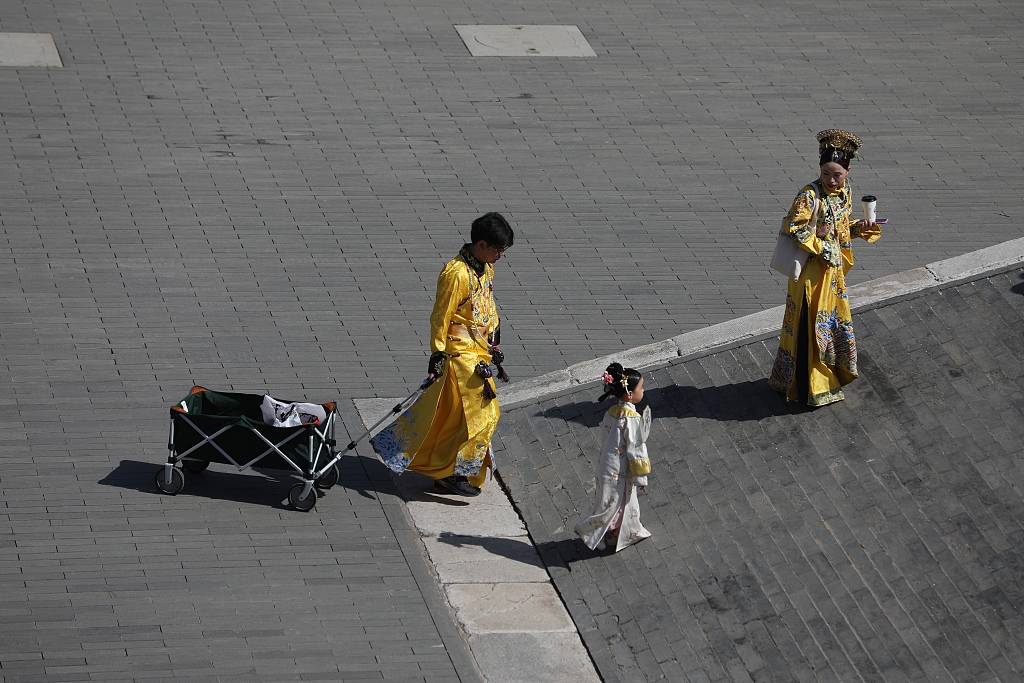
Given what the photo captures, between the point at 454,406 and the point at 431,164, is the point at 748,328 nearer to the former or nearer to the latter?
the point at 454,406

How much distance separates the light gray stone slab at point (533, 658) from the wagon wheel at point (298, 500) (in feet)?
5.38

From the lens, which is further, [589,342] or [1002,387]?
[589,342]

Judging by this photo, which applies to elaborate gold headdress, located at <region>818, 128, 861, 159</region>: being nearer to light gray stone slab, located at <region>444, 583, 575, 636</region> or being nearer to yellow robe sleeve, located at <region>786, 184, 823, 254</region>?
yellow robe sleeve, located at <region>786, 184, 823, 254</region>

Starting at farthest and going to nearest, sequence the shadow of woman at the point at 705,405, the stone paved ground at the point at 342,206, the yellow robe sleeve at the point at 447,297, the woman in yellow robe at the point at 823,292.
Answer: the shadow of woman at the point at 705,405 < the woman in yellow robe at the point at 823,292 < the yellow robe sleeve at the point at 447,297 < the stone paved ground at the point at 342,206

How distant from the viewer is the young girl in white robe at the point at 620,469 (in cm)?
863

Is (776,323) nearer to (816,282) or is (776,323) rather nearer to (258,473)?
(816,282)

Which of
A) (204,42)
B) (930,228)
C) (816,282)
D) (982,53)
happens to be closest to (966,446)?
(816,282)

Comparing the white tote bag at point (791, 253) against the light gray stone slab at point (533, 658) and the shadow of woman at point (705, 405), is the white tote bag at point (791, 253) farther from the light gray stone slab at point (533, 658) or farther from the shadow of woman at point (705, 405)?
the light gray stone slab at point (533, 658)

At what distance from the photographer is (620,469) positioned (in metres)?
8.80

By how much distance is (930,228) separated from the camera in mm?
13578

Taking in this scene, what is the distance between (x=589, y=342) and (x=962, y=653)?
173 inches

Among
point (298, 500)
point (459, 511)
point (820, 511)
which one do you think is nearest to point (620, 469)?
point (459, 511)

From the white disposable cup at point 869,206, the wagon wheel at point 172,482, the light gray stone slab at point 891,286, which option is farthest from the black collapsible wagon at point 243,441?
the light gray stone slab at point 891,286

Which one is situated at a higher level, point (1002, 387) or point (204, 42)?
point (1002, 387)
